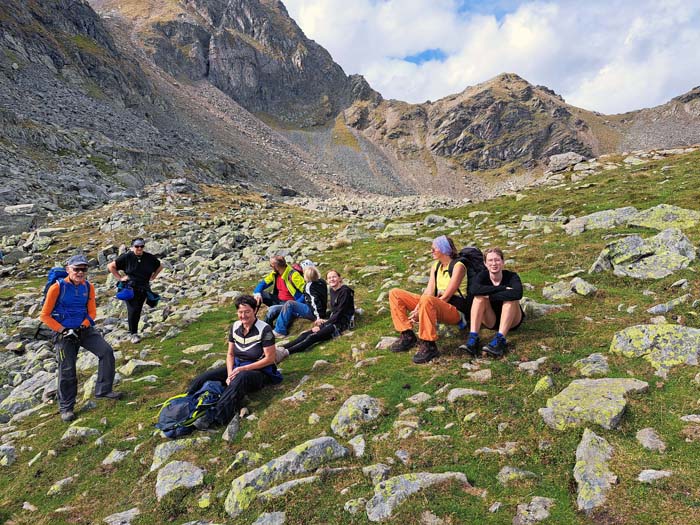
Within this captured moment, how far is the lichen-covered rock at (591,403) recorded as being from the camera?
568 centimetres

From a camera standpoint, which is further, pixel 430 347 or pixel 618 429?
pixel 430 347

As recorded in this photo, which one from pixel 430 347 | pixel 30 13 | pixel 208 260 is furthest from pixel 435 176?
→ pixel 430 347

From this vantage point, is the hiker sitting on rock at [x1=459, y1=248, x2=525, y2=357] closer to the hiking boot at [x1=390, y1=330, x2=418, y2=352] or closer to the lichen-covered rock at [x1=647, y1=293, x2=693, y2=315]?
the hiking boot at [x1=390, y1=330, x2=418, y2=352]

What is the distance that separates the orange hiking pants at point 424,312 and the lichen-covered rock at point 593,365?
276 cm

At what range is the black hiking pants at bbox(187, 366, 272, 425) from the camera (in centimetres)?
757

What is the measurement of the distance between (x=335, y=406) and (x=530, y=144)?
216 meters

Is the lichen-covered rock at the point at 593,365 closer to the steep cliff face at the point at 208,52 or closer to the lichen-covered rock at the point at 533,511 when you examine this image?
the lichen-covered rock at the point at 533,511

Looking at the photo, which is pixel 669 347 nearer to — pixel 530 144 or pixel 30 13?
pixel 30 13

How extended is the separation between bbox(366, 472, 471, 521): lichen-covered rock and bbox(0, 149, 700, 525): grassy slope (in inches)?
4.7

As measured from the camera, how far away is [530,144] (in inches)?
7697

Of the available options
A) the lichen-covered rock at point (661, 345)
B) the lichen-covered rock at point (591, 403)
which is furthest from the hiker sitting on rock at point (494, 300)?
the lichen-covered rock at point (591, 403)

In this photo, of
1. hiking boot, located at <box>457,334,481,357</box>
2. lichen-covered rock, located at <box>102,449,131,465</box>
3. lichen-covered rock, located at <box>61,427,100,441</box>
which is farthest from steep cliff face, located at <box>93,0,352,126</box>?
hiking boot, located at <box>457,334,481,357</box>

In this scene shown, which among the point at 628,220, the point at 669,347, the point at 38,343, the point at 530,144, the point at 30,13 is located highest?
the point at 30,13

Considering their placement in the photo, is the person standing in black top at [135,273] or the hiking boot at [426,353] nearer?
the hiking boot at [426,353]
